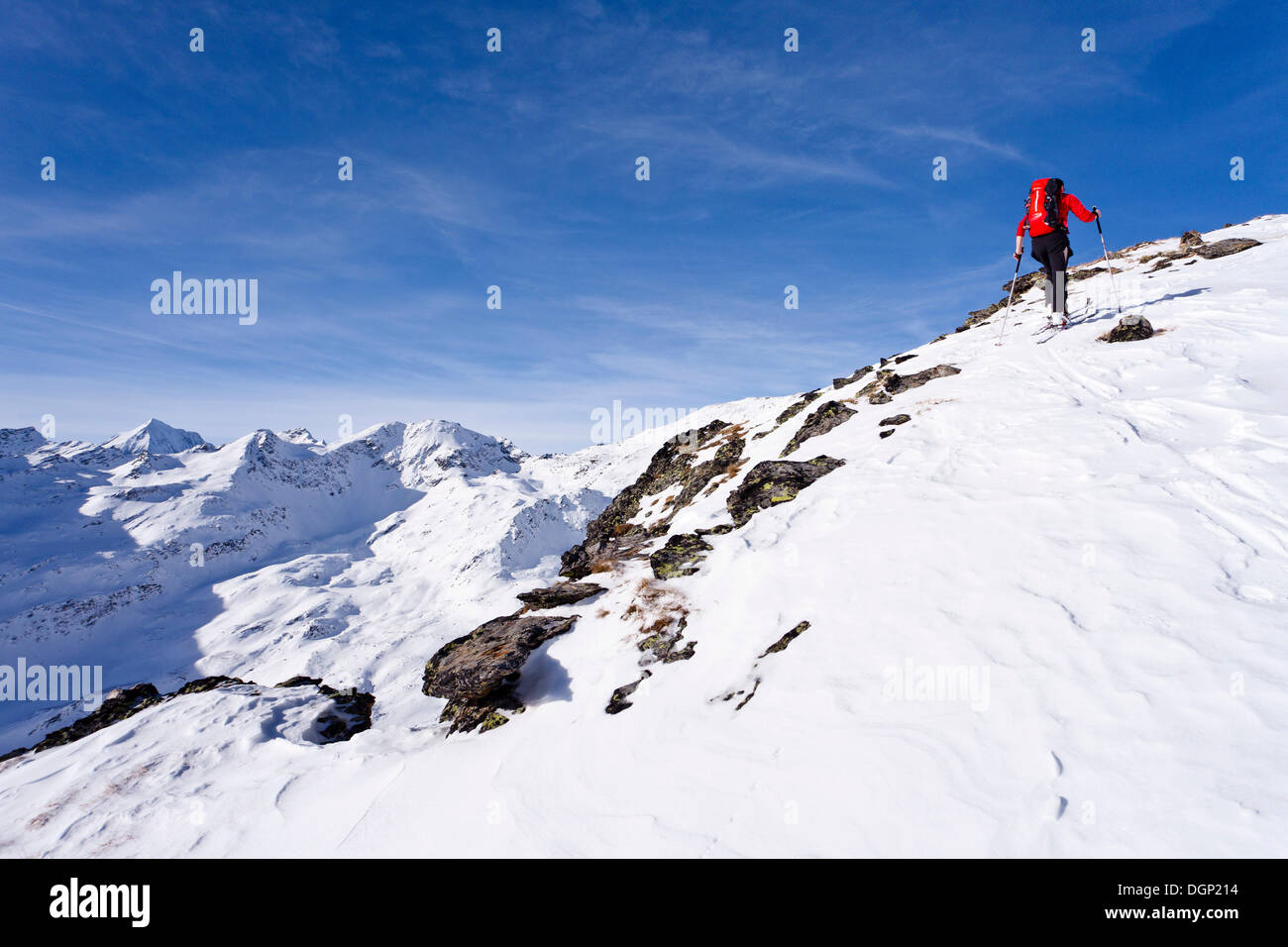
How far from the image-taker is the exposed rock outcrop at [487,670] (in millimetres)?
12328

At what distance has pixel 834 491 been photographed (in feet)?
45.5

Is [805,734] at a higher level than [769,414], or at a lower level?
lower

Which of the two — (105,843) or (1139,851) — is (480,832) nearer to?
(1139,851)

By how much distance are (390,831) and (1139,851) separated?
370 inches

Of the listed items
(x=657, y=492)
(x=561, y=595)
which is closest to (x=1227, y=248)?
(x=657, y=492)

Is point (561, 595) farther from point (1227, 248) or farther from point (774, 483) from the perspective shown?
point (1227, 248)

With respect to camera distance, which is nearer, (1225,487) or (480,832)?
(480,832)

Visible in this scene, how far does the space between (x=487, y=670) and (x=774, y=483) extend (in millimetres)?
9543

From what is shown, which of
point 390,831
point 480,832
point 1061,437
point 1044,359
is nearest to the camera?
point 480,832

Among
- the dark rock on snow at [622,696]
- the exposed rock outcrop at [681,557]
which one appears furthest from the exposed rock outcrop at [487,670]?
the dark rock on snow at [622,696]

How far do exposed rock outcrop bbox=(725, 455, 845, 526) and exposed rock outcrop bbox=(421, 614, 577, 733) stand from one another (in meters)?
6.05

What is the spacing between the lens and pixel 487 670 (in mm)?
12734

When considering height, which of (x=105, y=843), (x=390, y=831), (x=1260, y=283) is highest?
(x=1260, y=283)
